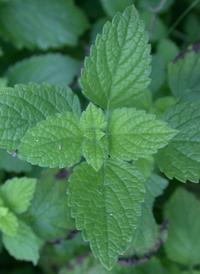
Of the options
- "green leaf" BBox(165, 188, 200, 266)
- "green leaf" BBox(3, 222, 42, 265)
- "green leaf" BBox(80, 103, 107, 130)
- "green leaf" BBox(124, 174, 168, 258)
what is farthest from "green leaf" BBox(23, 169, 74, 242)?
"green leaf" BBox(165, 188, 200, 266)

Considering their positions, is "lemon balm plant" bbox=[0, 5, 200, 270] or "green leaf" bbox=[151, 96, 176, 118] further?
"green leaf" bbox=[151, 96, 176, 118]

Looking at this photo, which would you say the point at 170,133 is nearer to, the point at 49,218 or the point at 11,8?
the point at 49,218

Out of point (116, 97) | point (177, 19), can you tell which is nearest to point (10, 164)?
point (116, 97)

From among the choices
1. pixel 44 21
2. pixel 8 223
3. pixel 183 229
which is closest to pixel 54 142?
pixel 8 223

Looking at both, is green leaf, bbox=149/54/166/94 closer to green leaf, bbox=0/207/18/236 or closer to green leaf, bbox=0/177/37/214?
green leaf, bbox=0/177/37/214

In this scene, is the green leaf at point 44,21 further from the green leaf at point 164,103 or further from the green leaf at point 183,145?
the green leaf at point 183,145

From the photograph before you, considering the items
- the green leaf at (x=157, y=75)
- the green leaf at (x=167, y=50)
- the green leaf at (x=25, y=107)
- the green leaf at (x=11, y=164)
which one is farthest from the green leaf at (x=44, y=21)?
the green leaf at (x=25, y=107)

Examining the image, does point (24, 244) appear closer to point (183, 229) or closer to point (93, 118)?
point (93, 118)

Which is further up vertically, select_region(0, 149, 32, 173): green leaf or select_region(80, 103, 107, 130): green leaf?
select_region(80, 103, 107, 130): green leaf
